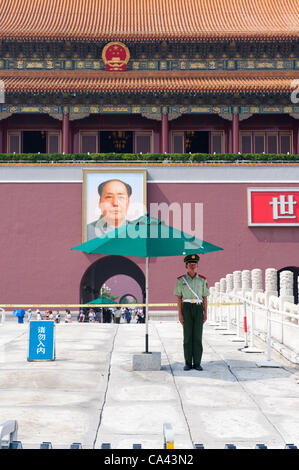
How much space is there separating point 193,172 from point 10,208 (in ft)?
27.1

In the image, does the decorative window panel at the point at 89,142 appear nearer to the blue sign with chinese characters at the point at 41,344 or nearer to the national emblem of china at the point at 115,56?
the national emblem of china at the point at 115,56

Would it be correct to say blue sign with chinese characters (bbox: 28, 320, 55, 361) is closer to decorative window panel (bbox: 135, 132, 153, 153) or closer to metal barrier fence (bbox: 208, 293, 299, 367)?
metal barrier fence (bbox: 208, 293, 299, 367)

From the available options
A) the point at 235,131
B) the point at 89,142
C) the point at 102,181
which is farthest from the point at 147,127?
the point at 102,181

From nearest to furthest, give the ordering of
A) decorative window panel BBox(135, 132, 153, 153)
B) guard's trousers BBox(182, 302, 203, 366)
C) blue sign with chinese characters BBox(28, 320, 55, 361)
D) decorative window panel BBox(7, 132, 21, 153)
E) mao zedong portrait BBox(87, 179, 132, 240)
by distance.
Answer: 1. guard's trousers BBox(182, 302, 203, 366)
2. blue sign with chinese characters BBox(28, 320, 55, 361)
3. mao zedong portrait BBox(87, 179, 132, 240)
4. decorative window panel BBox(135, 132, 153, 153)
5. decorative window panel BBox(7, 132, 21, 153)

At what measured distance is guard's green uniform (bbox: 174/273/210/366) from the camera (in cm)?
812

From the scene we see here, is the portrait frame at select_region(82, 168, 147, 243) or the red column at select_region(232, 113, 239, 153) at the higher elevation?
the red column at select_region(232, 113, 239, 153)

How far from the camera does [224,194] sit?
77.1 ft

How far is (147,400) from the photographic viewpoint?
6215 millimetres

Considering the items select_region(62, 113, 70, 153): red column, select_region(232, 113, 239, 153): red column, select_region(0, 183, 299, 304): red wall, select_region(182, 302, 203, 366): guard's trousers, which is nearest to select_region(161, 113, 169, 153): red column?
select_region(0, 183, 299, 304): red wall

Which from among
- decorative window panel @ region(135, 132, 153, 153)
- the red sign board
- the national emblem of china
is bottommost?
the red sign board

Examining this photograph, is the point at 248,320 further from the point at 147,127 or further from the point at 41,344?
the point at 147,127

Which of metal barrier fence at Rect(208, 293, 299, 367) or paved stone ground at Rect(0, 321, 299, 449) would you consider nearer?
paved stone ground at Rect(0, 321, 299, 449)

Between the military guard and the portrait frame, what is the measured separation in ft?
47.9
